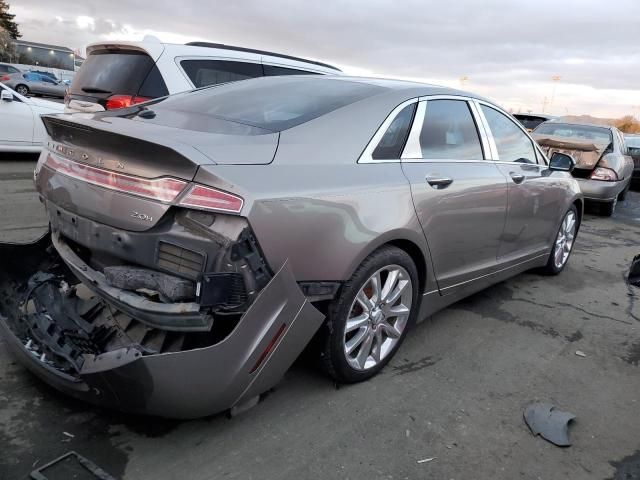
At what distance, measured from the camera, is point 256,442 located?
2.46 metres

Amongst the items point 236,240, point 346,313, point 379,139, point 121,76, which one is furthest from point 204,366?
point 121,76

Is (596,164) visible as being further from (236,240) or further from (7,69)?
(7,69)

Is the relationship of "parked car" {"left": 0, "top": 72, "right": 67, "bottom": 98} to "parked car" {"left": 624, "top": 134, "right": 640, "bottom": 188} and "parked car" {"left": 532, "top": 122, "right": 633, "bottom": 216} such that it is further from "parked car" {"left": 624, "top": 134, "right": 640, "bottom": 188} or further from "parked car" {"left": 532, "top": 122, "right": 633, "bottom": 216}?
"parked car" {"left": 624, "top": 134, "right": 640, "bottom": 188}

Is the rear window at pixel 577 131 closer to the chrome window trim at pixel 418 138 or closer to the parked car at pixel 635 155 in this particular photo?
the parked car at pixel 635 155

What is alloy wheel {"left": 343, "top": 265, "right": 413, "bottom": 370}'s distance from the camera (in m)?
2.87

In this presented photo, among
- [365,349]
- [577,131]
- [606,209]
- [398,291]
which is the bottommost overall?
[606,209]

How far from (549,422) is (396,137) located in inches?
67.7

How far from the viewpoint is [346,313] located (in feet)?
8.88

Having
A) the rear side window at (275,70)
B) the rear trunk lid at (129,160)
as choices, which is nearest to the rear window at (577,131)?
the rear side window at (275,70)

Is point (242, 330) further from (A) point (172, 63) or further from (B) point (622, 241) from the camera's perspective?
(B) point (622, 241)

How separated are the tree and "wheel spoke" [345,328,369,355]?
69.7 m

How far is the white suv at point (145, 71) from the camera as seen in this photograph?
17.8 ft

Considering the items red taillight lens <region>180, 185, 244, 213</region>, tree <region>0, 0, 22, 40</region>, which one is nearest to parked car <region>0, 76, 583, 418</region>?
red taillight lens <region>180, 185, 244, 213</region>

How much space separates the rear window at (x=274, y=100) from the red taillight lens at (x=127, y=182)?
645 mm
